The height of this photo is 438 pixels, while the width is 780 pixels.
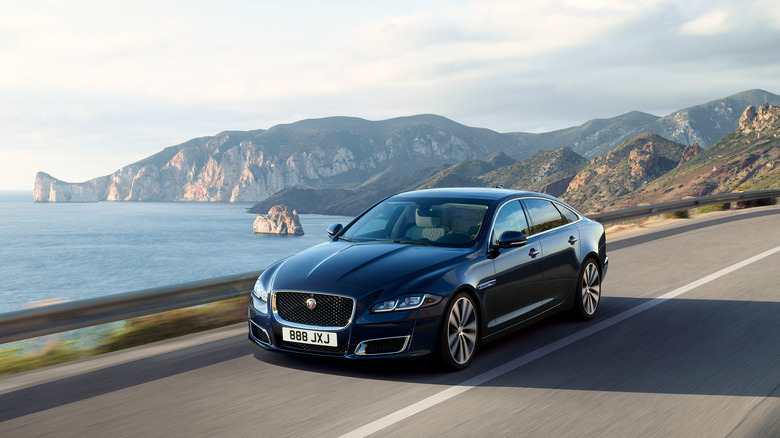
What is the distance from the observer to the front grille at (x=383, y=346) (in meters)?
4.89

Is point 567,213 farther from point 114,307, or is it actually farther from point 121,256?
point 121,256

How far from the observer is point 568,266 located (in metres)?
6.89

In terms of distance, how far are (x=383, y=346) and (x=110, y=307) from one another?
2.76m

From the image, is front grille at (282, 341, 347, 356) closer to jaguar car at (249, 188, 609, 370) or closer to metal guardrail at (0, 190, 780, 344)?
jaguar car at (249, 188, 609, 370)

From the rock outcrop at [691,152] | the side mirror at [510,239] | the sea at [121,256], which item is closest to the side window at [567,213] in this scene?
the side mirror at [510,239]

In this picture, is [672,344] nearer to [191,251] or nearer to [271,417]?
[271,417]

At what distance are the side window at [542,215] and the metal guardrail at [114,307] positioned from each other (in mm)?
3200

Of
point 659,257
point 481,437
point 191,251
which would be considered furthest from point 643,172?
point 481,437

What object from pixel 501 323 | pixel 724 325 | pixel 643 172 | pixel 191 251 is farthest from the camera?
pixel 643 172

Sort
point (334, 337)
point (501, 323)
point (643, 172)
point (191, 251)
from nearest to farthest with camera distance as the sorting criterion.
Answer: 1. point (334, 337)
2. point (501, 323)
3. point (191, 251)
4. point (643, 172)

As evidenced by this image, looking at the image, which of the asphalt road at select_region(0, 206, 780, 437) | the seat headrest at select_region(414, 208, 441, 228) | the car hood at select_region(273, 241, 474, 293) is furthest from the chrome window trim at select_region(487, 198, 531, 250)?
the asphalt road at select_region(0, 206, 780, 437)

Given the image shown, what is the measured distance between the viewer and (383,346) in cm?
491

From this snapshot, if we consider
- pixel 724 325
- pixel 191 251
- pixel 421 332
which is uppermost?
pixel 421 332

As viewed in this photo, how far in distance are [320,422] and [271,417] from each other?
0.34 metres
